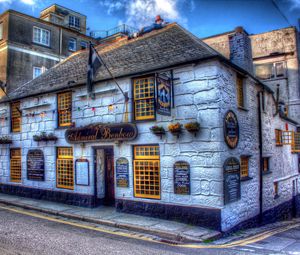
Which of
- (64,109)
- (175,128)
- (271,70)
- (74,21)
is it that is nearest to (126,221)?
(175,128)

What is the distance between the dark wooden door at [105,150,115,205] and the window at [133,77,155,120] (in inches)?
101

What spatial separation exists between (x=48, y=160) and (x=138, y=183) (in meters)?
5.61

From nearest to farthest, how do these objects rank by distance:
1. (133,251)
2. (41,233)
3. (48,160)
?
(133,251) < (41,233) < (48,160)

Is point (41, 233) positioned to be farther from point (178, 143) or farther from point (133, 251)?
point (178, 143)

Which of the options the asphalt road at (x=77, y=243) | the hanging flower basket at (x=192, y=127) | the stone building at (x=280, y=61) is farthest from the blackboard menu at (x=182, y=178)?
→ the stone building at (x=280, y=61)

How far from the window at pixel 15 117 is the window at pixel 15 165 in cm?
126

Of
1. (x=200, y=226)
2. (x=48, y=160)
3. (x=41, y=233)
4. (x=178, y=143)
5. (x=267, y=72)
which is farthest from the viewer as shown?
(x=267, y=72)

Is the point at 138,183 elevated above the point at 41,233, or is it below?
above

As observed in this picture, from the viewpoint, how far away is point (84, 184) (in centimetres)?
1336

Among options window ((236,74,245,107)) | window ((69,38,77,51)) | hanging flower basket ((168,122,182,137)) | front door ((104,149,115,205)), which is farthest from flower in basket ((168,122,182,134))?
window ((69,38,77,51))

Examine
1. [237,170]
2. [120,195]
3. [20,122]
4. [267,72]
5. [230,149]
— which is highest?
[267,72]

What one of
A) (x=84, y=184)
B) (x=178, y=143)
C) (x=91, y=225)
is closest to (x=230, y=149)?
(x=178, y=143)

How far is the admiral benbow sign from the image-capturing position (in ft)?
38.7

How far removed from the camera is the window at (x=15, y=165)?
16.6 meters
